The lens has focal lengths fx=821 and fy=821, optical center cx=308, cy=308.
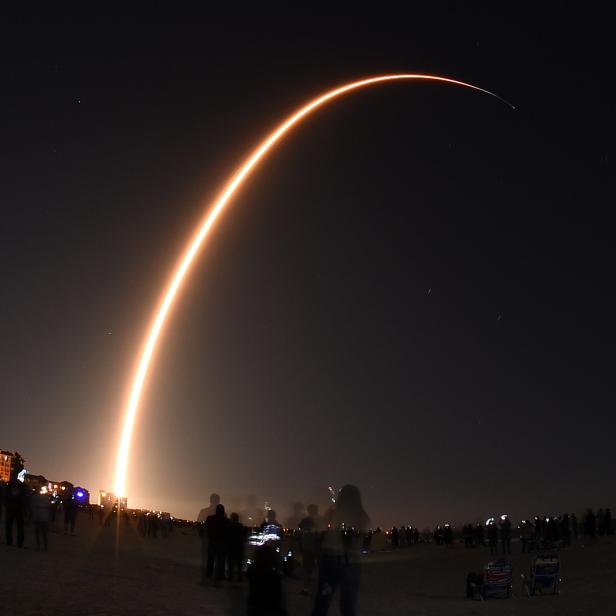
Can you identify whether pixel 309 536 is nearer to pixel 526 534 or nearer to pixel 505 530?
pixel 505 530

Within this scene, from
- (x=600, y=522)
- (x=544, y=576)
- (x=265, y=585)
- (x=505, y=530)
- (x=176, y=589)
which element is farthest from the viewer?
(x=600, y=522)

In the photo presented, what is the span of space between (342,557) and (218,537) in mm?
6977

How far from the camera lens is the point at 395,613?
52.8 ft

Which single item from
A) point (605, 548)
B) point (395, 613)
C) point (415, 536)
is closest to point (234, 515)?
point (395, 613)

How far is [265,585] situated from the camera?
23.6 ft

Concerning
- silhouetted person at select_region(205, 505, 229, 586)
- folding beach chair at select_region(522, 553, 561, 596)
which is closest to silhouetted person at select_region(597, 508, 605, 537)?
folding beach chair at select_region(522, 553, 561, 596)

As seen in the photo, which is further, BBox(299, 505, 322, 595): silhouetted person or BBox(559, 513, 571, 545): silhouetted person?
BBox(559, 513, 571, 545): silhouetted person

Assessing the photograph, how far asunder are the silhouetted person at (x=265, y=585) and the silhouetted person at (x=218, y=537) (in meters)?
8.49

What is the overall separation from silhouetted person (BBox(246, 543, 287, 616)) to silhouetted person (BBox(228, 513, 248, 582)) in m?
9.07

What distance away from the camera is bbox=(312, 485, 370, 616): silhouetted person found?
9102 mm

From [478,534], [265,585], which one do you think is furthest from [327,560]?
[478,534]

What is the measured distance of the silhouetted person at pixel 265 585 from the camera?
711 centimetres

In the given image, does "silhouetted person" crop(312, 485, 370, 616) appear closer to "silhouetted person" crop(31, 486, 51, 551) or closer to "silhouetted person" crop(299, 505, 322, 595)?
"silhouetted person" crop(299, 505, 322, 595)

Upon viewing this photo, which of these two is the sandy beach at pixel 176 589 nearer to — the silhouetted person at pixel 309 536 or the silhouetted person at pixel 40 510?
the silhouetted person at pixel 40 510
